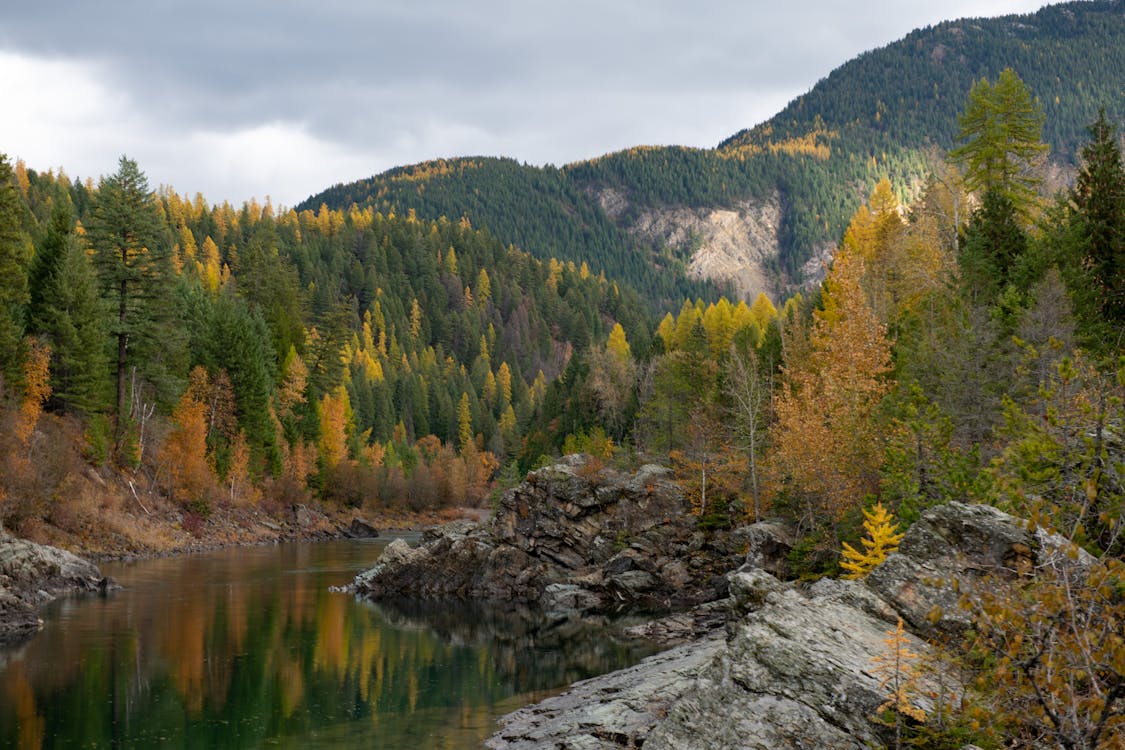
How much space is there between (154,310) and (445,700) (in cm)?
6184

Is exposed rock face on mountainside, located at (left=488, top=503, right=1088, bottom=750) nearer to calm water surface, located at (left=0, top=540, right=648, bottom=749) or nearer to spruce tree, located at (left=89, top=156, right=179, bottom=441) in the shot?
calm water surface, located at (left=0, top=540, right=648, bottom=749)

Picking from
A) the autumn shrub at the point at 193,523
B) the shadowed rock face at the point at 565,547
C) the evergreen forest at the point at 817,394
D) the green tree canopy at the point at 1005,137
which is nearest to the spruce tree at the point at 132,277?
the evergreen forest at the point at 817,394

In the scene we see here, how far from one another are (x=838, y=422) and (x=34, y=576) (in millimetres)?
45529

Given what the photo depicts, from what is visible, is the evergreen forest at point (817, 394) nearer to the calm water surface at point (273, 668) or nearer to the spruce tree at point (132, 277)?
the spruce tree at point (132, 277)

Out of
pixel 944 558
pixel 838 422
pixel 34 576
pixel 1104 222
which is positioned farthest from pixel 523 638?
pixel 1104 222

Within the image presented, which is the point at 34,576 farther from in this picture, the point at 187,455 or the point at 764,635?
the point at 764,635

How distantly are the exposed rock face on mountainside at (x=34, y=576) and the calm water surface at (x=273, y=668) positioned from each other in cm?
173

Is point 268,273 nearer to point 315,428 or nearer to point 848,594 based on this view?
point 315,428

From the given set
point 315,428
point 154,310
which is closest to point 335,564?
point 154,310

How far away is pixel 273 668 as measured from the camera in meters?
37.7

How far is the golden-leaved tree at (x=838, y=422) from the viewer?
41.1 metres

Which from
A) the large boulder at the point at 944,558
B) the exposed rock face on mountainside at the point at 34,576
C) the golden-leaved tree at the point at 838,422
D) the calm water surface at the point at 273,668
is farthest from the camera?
the exposed rock face on mountainside at the point at 34,576

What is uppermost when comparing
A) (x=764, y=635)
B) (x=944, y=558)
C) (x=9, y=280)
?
(x=9, y=280)

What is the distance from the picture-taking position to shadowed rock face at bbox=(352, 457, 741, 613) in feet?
200
